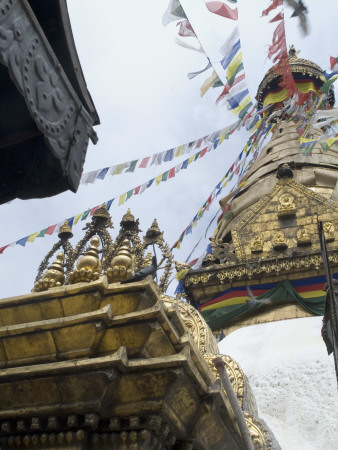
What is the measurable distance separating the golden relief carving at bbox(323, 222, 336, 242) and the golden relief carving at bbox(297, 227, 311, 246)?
0.39 metres

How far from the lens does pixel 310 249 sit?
12844 millimetres

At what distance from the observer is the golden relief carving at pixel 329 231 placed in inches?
505

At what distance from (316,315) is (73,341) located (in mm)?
8414

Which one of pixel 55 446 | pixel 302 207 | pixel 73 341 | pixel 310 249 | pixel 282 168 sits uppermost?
pixel 282 168

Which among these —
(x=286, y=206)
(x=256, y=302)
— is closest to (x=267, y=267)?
(x=256, y=302)

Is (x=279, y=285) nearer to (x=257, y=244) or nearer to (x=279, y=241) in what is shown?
(x=279, y=241)

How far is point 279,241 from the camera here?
43.4 ft

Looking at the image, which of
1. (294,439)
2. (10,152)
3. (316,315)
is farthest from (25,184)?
(316,315)

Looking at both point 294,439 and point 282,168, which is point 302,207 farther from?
point 294,439

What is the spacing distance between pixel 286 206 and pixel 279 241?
1.19 metres

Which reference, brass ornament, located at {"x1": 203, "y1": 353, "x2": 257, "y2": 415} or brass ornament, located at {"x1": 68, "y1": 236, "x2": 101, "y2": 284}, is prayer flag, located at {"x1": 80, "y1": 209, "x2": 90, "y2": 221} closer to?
brass ornament, located at {"x1": 203, "y1": 353, "x2": 257, "y2": 415}

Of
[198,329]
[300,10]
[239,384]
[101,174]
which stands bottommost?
[239,384]

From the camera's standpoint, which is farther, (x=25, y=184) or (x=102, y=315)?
(x=102, y=315)

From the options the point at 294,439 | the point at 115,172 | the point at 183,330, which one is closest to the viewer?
the point at 183,330
